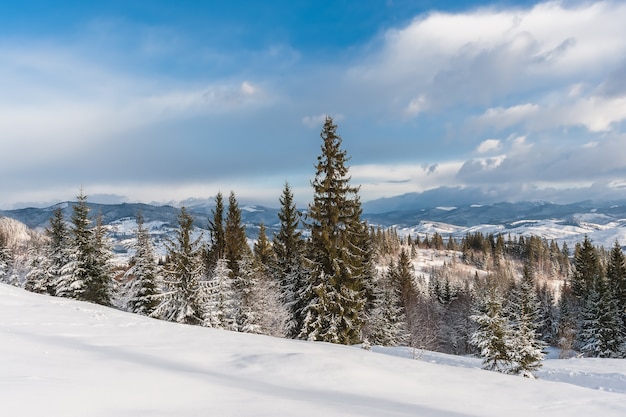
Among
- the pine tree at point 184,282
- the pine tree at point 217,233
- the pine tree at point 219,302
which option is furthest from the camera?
the pine tree at point 217,233

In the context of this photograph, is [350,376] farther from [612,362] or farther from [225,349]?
[612,362]

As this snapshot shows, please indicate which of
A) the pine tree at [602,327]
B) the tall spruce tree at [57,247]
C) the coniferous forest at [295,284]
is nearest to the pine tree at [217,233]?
the coniferous forest at [295,284]

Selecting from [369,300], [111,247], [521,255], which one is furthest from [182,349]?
[521,255]

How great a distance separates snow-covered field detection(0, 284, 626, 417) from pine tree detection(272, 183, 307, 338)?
13258 mm

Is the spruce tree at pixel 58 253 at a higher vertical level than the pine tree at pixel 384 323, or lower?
higher

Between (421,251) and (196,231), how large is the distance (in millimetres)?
175157

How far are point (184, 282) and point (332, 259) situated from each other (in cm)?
1037

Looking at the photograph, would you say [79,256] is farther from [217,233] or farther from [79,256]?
[217,233]

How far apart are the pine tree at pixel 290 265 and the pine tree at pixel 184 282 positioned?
5905 millimetres

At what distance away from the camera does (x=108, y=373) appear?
25.4 feet

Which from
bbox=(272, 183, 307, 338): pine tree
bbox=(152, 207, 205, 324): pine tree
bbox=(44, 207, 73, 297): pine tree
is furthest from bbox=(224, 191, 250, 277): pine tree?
bbox=(44, 207, 73, 297): pine tree

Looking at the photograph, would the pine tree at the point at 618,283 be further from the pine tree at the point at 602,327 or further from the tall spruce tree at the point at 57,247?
the tall spruce tree at the point at 57,247

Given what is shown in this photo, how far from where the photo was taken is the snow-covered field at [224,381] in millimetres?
6289

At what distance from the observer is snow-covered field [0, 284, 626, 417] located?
248 inches
